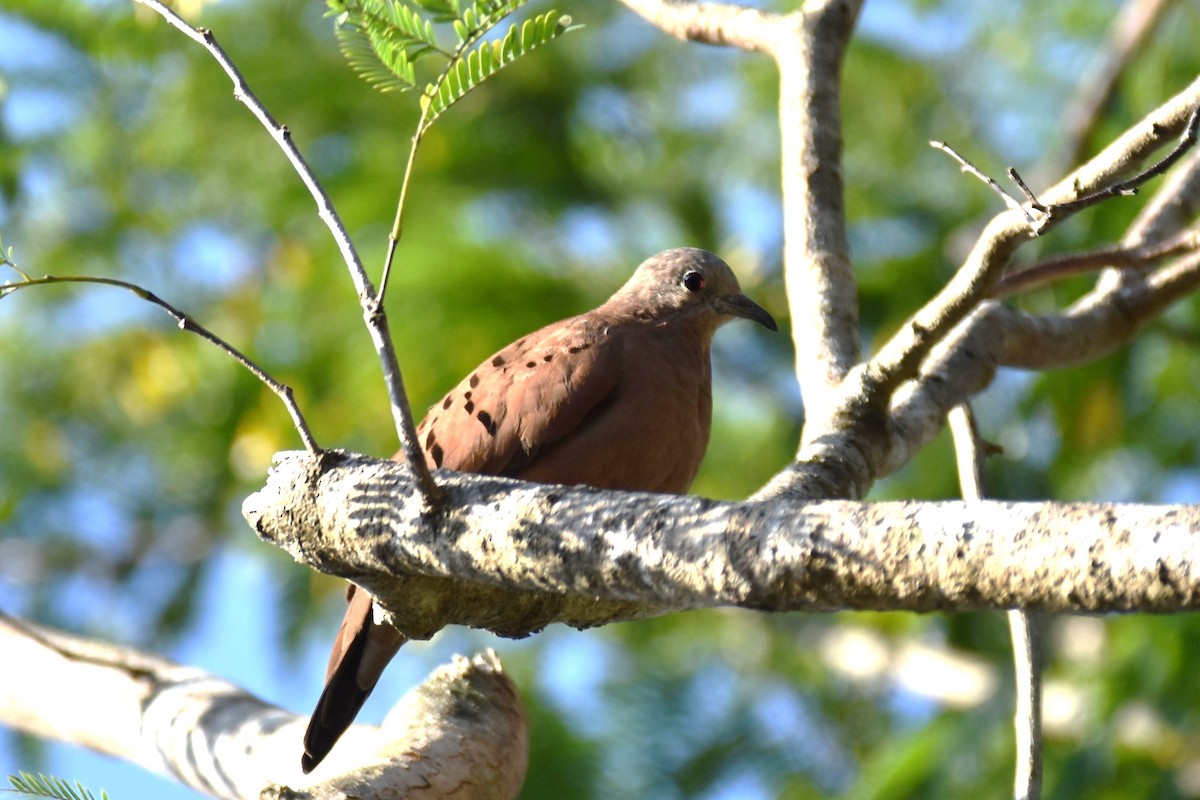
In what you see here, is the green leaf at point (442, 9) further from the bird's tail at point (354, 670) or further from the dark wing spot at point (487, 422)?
the bird's tail at point (354, 670)

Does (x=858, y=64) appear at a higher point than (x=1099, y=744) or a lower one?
higher

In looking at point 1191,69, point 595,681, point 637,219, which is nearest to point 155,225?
point 637,219

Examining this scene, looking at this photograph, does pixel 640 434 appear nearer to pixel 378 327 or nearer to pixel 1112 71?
pixel 378 327

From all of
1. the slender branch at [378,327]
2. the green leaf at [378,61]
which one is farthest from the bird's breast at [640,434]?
the slender branch at [378,327]

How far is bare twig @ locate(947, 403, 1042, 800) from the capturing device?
3.59 m

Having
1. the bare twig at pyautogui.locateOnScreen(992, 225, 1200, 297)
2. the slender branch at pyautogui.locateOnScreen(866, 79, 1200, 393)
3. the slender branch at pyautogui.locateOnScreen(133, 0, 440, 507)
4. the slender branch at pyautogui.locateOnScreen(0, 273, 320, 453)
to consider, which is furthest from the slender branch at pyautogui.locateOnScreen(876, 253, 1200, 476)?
the slender branch at pyautogui.locateOnScreen(0, 273, 320, 453)

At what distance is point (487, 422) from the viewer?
4.30 metres

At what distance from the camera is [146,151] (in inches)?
371

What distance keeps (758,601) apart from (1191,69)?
22.4 feet

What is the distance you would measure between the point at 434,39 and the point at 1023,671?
2345 millimetres

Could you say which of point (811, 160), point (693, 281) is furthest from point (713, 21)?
point (693, 281)

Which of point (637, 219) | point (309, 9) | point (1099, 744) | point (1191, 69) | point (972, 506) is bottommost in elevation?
point (972, 506)

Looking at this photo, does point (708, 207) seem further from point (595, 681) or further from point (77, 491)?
point (77, 491)

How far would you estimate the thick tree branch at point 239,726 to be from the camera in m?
3.85
